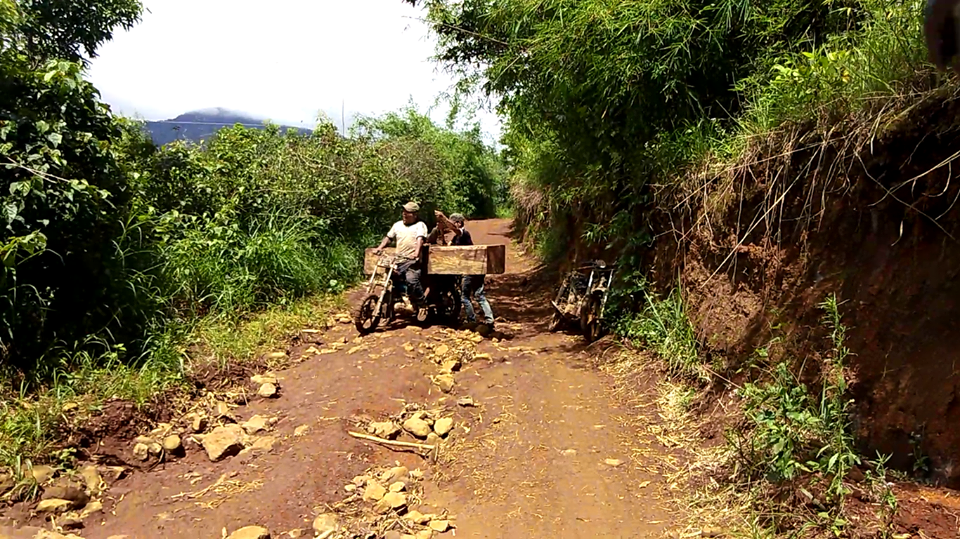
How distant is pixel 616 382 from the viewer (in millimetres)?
5965

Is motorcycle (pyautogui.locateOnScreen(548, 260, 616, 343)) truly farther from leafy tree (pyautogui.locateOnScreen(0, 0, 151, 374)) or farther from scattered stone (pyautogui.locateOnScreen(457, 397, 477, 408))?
leafy tree (pyautogui.locateOnScreen(0, 0, 151, 374))

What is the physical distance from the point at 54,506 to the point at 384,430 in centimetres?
217

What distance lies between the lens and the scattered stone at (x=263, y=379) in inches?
230

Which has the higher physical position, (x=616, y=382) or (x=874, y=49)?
(x=874, y=49)

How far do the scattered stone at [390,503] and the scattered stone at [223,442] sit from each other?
144cm

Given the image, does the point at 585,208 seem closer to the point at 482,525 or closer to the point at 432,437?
the point at 432,437

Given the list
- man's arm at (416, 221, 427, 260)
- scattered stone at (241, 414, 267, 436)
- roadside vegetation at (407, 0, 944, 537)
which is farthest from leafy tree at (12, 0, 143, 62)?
scattered stone at (241, 414, 267, 436)

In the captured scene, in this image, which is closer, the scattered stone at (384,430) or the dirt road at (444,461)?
the dirt road at (444,461)

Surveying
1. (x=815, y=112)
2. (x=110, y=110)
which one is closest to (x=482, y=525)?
(x=815, y=112)

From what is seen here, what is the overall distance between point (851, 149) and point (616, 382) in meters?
3.02

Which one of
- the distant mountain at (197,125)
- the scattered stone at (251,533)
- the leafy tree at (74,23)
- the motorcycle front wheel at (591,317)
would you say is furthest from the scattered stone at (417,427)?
the leafy tree at (74,23)

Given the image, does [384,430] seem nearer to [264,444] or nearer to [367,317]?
[264,444]

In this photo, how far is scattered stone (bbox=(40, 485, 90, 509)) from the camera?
3.76 metres

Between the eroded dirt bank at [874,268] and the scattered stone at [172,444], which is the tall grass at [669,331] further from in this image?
the scattered stone at [172,444]
